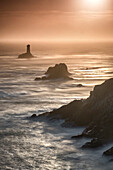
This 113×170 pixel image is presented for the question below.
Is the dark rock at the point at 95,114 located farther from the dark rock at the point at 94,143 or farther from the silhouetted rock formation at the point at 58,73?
the silhouetted rock formation at the point at 58,73

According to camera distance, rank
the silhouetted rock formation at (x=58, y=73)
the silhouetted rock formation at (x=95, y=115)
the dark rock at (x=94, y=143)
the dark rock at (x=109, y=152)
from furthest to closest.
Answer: the silhouetted rock formation at (x=58, y=73) < the silhouetted rock formation at (x=95, y=115) < the dark rock at (x=94, y=143) < the dark rock at (x=109, y=152)

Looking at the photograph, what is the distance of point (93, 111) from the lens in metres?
45.5

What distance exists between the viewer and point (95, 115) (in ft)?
146

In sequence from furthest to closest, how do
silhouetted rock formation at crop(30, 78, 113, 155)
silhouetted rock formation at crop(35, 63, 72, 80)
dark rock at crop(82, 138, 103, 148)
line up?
silhouetted rock formation at crop(35, 63, 72, 80) → silhouetted rock formation at crop(30, 78, 113, 155) → dark rock at crop(82, 138, 103, 148)

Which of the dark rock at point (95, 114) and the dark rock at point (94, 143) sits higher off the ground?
the dark rock at point (95, 114)

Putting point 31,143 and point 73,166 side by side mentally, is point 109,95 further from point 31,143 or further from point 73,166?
point 73,166

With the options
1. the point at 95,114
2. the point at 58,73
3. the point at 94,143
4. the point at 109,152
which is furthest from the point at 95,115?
the point at 58,73

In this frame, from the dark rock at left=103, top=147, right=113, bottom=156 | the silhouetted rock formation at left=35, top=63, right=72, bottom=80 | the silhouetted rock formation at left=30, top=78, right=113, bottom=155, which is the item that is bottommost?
the dark rock at left=103, top=147, right=113, bottom=156

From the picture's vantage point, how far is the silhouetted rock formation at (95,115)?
127ft

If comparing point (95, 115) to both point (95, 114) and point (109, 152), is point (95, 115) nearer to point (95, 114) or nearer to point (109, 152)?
point (95, 114)

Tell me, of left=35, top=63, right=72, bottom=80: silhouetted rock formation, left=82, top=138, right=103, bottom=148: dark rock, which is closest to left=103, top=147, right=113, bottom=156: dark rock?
left=82, top=138, right=103, bottom=148: dark rock

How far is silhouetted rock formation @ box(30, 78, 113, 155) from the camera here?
38675mm

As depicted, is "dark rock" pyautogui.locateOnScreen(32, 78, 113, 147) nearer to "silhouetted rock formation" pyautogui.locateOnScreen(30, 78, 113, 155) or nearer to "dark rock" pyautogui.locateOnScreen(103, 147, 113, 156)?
"silhouetted rock formation" pyautogui.locateOnScreen(30, 78, 113, 155)

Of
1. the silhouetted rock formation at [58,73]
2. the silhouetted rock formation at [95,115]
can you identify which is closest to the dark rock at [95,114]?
the silhouetted rock formation at [95,115]
